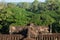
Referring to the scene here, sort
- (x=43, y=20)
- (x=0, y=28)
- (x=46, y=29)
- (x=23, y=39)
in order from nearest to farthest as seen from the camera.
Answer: (x=23, y=39) < (x=46, y=29) < (x=0, y=28) < (x=43, y=20)

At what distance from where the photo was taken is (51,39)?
36.0ft

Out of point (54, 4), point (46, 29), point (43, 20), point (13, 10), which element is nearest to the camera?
point (46, 29)

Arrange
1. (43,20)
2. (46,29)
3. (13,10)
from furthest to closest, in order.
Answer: (13,10) < (43,20) < (46,29)

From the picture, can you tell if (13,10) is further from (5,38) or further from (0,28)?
(5,38)

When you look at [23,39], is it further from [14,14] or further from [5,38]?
[14,14]

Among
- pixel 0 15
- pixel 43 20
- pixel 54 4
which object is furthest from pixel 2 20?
pixel 54 4

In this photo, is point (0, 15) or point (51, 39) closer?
point (51, 39)

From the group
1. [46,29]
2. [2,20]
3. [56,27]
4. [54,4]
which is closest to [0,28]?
[2,20]

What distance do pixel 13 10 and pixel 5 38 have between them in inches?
481

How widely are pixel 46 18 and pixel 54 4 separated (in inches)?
692

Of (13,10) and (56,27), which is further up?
(13,10)

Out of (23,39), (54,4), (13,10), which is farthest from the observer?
(54,4)

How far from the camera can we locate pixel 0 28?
1986 cm

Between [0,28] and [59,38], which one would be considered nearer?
[59,38]
